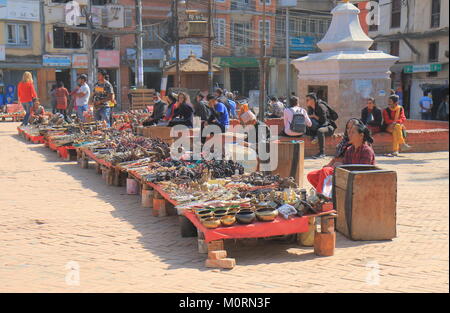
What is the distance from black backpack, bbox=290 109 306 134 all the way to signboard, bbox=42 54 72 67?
24.5m

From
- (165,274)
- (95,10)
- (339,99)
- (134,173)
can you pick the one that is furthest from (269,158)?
(95,10)

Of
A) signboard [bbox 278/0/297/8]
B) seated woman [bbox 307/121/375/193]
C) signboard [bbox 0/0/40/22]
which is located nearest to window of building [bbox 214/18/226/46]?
signboard [bbox 278/0/297/8]

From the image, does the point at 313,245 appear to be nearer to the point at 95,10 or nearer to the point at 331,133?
the point at 331,133

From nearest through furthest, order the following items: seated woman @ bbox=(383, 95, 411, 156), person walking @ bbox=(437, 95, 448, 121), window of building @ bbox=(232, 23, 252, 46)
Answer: person walking @ bbox=(437, 95, 448, 121) < seated woman @ bbox=(383, 95, 411, 156) < window of building @ bbox=(232, 23, 252, 46)

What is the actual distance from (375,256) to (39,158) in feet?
28.6

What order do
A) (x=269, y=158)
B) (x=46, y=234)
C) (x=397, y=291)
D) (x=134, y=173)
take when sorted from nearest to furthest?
(x=397, y=291) → (x=46, y=234) → (x=134, y=173) → (x=269, y=158)

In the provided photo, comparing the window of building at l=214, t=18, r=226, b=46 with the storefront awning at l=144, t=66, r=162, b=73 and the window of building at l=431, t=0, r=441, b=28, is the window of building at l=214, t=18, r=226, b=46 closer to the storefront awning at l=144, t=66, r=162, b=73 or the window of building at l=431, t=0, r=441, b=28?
the storefront awning at l=144, t=66, r=162, b=73

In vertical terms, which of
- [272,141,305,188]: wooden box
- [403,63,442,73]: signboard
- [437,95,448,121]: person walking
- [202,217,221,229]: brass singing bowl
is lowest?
[202,217,221,229]: brass singing bowl

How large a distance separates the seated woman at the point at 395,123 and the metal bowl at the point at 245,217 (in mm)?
7892

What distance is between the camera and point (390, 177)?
624cm

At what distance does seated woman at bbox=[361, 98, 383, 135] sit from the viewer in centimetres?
1285

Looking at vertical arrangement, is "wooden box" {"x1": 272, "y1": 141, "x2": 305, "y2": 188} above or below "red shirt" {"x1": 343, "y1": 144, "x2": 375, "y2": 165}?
below

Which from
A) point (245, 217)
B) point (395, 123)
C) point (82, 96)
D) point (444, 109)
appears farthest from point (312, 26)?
point (245, 217)

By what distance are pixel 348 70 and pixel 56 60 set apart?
2357cm
